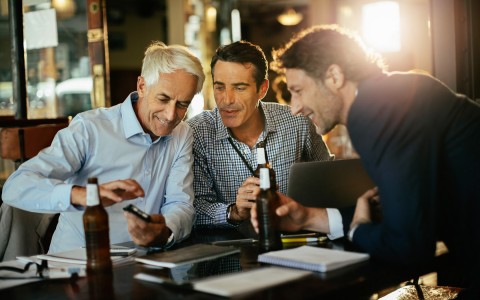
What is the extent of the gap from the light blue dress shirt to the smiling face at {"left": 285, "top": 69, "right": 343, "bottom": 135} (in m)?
0.61

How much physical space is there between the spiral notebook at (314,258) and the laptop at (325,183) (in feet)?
1.53

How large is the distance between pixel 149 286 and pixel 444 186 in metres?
0.85

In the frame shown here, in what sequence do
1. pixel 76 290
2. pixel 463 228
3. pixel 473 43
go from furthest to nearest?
pixel 473 43 → pixel 463 228 → pixel 76 290

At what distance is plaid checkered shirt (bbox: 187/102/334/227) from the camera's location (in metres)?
Result: 2.74

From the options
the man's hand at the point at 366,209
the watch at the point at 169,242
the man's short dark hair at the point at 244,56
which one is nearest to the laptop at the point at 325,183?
the man's hand at the point at 366,209

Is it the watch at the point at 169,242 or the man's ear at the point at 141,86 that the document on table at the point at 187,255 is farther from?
the man's ear at the point at 141,86

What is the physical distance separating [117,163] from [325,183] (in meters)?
0.81

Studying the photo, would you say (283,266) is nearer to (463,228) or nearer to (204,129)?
(463,228)

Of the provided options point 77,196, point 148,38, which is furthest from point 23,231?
point 148,38

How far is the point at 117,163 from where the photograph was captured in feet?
7.94

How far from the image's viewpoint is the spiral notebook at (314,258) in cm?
155

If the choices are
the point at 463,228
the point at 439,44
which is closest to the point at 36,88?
the point at 439,44

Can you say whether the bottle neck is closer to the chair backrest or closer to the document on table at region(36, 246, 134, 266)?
the document on table at region(36, 246, 134, 266)

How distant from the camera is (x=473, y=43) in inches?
121
